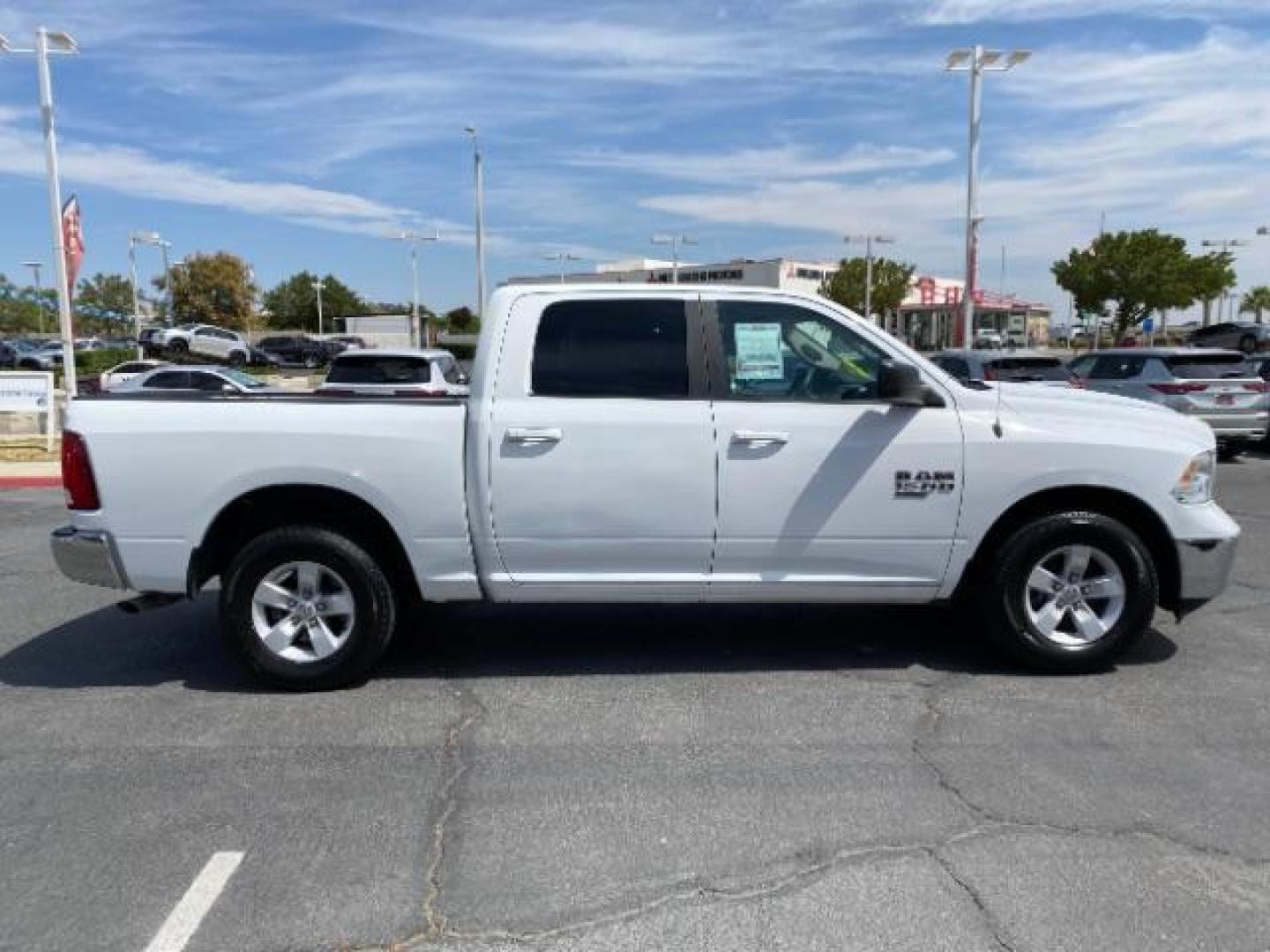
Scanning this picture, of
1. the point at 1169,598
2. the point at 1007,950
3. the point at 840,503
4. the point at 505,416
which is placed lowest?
the point at 1007,950

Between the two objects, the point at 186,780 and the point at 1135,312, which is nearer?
the point at 186,780

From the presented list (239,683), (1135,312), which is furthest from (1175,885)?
(1135,312)

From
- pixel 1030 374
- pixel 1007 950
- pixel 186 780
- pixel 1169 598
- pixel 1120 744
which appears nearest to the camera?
pixel 1007 950

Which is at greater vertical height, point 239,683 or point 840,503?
point 840,503

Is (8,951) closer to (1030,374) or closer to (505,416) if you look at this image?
(505,416)

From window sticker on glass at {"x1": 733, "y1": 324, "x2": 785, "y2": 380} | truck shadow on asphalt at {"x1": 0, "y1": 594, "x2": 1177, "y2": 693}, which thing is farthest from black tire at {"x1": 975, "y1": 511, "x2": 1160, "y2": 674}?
window sticker on glass at {"x1": 733, "y1": 324, "x2": 785, "y2": 380}

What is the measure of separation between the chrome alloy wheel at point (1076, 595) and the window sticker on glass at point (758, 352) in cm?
166

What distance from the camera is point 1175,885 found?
10.0 feet

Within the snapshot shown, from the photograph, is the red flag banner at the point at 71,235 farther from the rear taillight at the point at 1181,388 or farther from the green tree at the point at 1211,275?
the green tree at the point at 1211,275

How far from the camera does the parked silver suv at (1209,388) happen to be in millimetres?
13867

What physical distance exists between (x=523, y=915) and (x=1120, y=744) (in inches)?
105

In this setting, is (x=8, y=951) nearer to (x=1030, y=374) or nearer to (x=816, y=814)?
(x=816, y=814)

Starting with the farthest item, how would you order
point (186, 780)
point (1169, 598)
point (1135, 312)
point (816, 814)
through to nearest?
point (1135, 312)
point (1169, 598)
point (186, 780)
point (816, 814)

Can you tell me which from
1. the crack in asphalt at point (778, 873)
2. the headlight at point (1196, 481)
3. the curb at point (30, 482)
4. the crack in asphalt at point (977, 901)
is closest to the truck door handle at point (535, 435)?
the crack in asphalt at point (778, 873)
